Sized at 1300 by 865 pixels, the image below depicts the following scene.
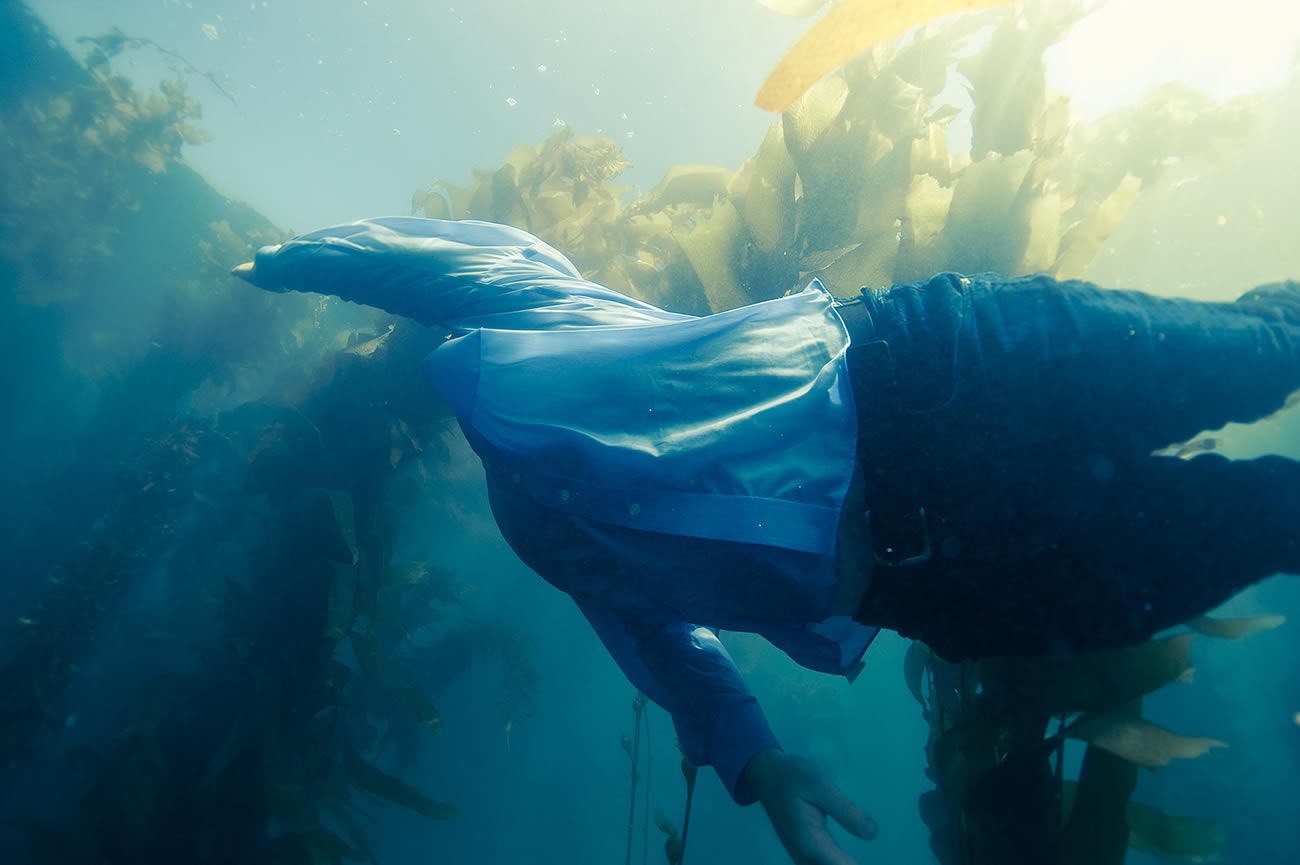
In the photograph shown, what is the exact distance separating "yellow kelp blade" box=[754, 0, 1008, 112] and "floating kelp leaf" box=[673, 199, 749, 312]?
2.33 ft

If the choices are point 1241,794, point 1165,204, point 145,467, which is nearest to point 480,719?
point 145,467

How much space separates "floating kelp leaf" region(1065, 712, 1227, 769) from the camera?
1.19 m

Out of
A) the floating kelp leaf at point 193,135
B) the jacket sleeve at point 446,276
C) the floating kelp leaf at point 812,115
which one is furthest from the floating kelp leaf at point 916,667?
the floating kelp leaf at point 193,135

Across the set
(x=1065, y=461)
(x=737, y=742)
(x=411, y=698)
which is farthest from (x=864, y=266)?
(x=411, y=698)

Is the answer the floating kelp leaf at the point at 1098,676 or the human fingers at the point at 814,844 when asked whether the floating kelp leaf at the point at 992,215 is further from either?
the human fingers at the point at 814,844

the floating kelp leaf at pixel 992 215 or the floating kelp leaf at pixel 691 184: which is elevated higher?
the floating kelp leaf at pixel 691 184

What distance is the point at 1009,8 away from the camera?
2004 millimetres

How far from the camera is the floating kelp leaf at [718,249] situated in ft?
7.86

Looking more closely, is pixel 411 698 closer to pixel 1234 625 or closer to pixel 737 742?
pixel 737 742

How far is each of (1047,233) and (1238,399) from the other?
130 cm

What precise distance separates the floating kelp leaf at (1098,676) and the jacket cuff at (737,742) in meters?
0.83

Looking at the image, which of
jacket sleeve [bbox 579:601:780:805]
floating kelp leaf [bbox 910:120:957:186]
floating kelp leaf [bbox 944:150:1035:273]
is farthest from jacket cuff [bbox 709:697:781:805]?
floating kelp leaf [bbox 910:120:957:186]

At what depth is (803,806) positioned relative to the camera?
1.09 m

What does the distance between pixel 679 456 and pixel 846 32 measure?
1.56 m
